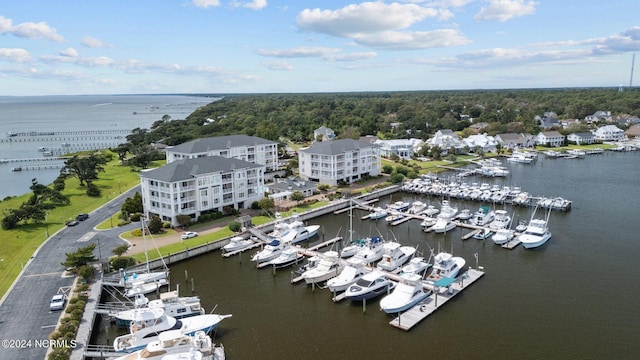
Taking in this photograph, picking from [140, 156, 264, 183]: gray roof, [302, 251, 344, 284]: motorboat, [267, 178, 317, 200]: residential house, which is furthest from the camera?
[267, 178, 317, 200]: residential house

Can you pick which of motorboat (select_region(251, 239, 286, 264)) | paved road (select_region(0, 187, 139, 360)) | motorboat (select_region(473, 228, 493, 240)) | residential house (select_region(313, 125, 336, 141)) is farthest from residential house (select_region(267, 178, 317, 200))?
residential house (select_region(313, 125, 336, 141))

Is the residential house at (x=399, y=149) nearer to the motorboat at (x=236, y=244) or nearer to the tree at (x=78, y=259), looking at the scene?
Result: the motorboat at (x=236, y=244)

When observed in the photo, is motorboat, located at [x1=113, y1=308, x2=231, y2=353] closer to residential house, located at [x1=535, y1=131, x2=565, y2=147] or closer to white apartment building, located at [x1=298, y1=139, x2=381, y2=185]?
white apartment building, located at [x1=298, y1=139, x2=381, y2=185]

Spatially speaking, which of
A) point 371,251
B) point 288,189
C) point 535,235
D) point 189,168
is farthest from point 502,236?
point 189,168

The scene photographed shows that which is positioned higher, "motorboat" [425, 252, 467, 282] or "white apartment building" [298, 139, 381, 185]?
"white apartment building" [298, 139, 381, 185]

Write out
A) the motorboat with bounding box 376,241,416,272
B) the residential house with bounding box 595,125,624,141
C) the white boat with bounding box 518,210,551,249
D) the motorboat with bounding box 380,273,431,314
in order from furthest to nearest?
the residential house with bounding box 595,125,624,141, the white boat with bounding box 518,210,551,249, the motorboat with bounding box 376,241,416,272, the motorboat with bounding box 380,273,431,314

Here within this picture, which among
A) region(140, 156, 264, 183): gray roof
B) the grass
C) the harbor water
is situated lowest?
the harbor water

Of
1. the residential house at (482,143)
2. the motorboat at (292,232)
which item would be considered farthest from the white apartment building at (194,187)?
the residential house at (482,143)
